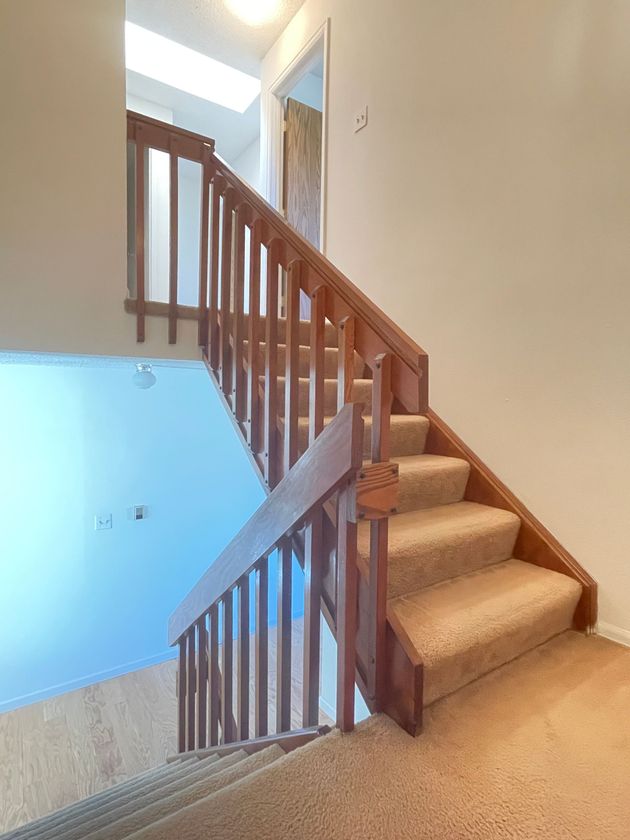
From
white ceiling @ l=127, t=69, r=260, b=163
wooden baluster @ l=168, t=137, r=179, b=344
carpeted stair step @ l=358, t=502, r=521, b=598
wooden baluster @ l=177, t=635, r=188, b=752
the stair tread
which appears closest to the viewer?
Result: the stair tread

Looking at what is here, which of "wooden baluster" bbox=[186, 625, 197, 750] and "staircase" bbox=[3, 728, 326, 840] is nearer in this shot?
"staircase" bbox=[3, 728, 326, 840]

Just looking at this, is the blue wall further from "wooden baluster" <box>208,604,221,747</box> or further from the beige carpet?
the beige carpet

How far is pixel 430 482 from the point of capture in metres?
1.80

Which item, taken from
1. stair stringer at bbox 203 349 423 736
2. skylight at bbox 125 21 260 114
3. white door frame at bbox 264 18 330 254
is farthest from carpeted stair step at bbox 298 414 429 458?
skylight at bbox 125 21 260 114

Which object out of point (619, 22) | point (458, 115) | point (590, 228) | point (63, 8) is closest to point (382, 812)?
point (590, 228)

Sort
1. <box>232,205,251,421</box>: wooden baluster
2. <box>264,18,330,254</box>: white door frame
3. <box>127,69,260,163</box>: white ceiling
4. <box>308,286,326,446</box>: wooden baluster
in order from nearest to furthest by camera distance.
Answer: <box>308,286,326,446</box>: wooden baluster < <box>232,205,251,421</box>: wooden baluster < <box>264,18,330,254</box>: white door frame < <box>127,69,260,163</box>: white ceiling

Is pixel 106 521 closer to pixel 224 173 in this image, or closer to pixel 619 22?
pixel 224 173

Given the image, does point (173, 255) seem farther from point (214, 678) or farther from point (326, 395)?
point (214, 678)

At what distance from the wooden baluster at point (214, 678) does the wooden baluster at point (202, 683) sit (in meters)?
0.10

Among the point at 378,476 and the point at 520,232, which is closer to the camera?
the point at 378,476

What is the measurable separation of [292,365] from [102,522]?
2.51 metres

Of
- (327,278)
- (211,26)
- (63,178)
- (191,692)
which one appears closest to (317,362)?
(327,278)

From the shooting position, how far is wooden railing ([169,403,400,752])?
3.34 ft

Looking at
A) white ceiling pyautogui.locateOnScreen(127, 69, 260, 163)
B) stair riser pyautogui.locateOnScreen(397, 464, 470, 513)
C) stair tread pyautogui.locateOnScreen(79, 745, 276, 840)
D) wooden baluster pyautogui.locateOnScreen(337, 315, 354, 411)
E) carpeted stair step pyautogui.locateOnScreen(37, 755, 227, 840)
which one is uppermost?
white ceiling pyautogui.locateOnScreen(127, 69, 260, 163)
